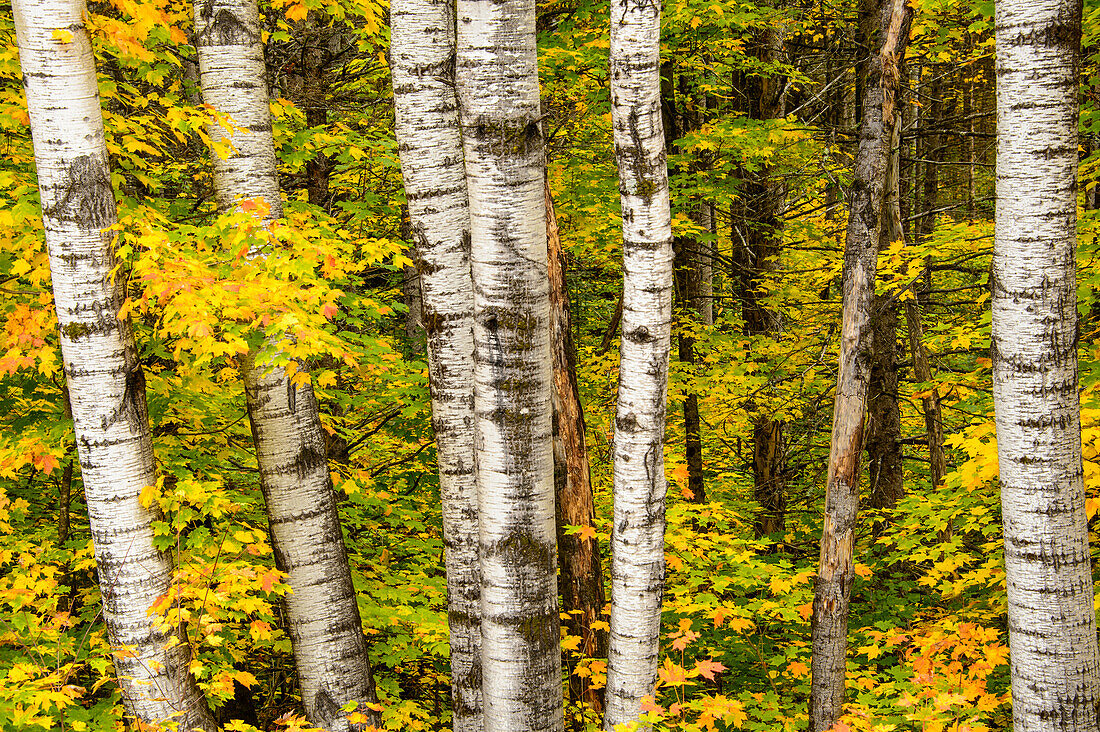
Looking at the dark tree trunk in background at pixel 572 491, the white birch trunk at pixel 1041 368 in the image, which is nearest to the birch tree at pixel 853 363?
the dark tree trunk in background at pixel 572 491

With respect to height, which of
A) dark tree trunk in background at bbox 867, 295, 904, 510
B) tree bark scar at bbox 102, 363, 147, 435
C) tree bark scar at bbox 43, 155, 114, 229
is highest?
tree bark scar at bbox 43, 155, 114, 229

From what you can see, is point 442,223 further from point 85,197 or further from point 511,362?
point 85,197

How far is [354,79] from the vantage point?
1030 centimetres

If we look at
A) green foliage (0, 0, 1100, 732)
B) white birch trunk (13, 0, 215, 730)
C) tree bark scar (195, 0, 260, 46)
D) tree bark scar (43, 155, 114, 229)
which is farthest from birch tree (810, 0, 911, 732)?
tree bark scar (43, 155, 114, 229)

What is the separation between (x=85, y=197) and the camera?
399 cm

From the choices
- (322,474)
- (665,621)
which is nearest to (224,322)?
(322,474)

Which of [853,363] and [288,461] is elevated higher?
[853,363]

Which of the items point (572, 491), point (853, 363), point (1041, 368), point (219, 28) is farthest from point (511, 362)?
point (853, 363)

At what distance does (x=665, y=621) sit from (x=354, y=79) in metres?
7.93

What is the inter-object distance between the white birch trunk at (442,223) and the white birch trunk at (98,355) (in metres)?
1.60

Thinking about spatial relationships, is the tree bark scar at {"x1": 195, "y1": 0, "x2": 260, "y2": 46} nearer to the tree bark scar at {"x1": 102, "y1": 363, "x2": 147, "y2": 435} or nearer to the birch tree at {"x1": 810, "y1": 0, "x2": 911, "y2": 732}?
the tree bark scar at {"x1": 102, "y1": 363, "x2": 147, "y2": 435}

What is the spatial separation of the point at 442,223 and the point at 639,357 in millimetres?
1403

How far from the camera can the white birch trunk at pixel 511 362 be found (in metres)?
3.49

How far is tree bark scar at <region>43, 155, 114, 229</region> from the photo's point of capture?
13.0 ft
